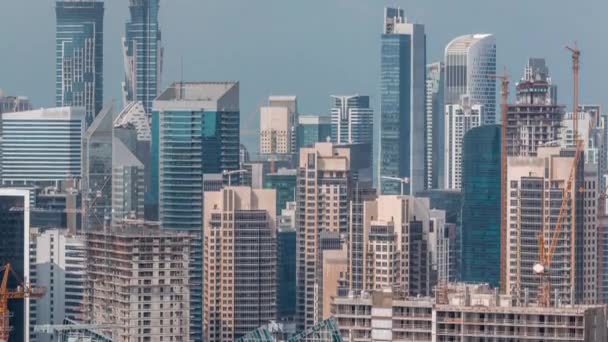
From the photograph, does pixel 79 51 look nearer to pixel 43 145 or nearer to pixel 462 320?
pixel 43 145

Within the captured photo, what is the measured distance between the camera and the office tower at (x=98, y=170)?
50.7m

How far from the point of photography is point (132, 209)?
52875mm

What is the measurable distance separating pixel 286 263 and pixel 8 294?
10740mm

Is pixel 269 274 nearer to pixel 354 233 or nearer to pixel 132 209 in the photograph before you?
pixel 354 233

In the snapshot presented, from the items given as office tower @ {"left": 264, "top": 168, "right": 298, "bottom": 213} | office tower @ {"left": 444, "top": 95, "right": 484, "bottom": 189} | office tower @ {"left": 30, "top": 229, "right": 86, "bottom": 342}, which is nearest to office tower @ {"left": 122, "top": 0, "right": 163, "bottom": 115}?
office tower @ {"left": 444, "top": 95, "right": 484, "bottom": 189}

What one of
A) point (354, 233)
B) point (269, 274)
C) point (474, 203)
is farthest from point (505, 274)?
point (474, 203)

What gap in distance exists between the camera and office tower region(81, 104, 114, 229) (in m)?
50.7

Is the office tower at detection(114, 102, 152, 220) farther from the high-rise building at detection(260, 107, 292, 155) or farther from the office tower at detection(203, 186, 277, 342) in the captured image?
the office tower at detection(203, 186, 277, 342)

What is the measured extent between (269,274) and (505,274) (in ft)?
25.8

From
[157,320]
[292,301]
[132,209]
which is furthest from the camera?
[132,209]

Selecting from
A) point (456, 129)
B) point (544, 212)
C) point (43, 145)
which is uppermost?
point (456, 129)

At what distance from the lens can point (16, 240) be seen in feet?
147

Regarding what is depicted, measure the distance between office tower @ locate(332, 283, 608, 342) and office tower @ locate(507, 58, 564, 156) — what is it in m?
23.8

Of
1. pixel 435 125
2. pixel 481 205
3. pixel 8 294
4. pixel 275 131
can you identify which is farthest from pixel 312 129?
pixel 8 294
